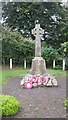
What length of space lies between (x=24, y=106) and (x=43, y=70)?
2.38 meters

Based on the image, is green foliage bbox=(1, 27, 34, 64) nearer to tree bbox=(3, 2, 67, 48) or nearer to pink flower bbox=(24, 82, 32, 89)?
tree bbox=(3, 2, 67, 48)

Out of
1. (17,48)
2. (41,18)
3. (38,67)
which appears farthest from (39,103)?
(41,18)

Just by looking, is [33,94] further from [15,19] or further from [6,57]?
[15,19]

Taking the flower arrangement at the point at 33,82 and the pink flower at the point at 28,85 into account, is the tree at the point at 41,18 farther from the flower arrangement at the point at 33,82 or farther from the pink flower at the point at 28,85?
the pink flower at the point at 28,85

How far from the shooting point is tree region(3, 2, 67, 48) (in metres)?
10.0

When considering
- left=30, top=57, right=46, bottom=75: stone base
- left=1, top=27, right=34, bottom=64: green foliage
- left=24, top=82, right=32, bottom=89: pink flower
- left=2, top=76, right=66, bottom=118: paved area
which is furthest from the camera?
left=1, top=27, right=34, bottom=64: green foliage

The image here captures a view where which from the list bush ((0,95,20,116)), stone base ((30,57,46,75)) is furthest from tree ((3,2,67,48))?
bush ((0,95,20,116))

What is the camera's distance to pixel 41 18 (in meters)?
10.2

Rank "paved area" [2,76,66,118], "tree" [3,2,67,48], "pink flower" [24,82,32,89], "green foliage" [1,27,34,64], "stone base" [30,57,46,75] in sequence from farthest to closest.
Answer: "tree" [3,2,67,48], "green foliage" [1,27,34,64], "stone base" [30,57,46,75], "pink flower" [24,82,32,89], "paved area" [2,76,66,118]

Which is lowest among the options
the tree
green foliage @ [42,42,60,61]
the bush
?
the bush

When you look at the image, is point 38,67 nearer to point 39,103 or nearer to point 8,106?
point 39,103

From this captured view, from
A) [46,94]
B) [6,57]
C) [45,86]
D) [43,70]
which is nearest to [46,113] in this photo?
[46,94]

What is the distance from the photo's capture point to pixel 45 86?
4254mm

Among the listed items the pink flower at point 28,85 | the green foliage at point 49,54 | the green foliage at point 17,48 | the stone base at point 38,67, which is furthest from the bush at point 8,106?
the green foliage at point 49,54
